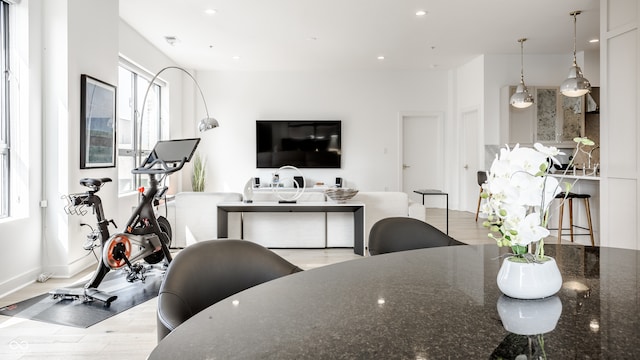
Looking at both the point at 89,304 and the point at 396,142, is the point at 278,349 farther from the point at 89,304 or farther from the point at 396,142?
the point at 396,142

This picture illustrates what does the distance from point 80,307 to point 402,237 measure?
7.55 feet

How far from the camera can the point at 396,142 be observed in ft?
28.8

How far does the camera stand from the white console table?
15.1 feet

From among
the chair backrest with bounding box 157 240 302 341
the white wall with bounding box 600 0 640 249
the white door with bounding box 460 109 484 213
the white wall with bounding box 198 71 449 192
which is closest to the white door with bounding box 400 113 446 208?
the white wall with bounding box 198 71 449 192

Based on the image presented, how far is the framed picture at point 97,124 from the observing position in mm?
4078

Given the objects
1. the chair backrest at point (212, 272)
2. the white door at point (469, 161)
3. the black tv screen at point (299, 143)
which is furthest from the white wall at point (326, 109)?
the chair backrest at point (212, 272)

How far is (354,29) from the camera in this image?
5965 millimetres

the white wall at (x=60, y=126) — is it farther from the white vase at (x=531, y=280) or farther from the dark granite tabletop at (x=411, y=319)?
the white vase at (x=531, y=280)

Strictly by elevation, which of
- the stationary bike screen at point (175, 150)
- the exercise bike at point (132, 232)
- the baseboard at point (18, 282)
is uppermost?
the stationary bike screen at point (175, 150)

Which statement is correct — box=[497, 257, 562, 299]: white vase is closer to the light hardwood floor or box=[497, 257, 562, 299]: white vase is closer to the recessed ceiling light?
the light hardwood floor

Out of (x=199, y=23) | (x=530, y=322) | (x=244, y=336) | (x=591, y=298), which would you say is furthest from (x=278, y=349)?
(x=199, y=23)

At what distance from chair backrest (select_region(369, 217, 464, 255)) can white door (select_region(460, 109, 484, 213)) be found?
605 centimetres

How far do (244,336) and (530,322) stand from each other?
56 cm

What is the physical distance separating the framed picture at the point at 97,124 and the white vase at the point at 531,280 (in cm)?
405
